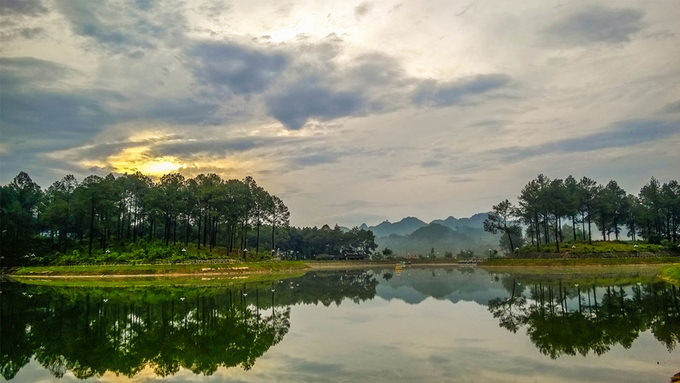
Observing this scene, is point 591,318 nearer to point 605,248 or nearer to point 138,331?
point 138,331

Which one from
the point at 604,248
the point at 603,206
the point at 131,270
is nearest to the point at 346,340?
the point at 131,270

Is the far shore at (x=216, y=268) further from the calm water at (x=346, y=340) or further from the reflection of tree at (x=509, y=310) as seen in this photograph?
the reflection of tree at (x=509, y=310)

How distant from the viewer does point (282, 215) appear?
9219cm

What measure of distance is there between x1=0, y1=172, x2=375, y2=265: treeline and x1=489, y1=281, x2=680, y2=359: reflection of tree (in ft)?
157

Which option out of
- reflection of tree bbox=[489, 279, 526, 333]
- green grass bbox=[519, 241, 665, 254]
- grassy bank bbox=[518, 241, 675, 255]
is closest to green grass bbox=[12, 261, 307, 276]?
reflection of tree bbox=[489, 279, 526, 333]

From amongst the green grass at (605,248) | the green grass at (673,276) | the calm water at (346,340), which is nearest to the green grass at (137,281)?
the calm water at (346,340)

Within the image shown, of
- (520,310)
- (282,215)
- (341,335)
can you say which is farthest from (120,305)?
(282,215)

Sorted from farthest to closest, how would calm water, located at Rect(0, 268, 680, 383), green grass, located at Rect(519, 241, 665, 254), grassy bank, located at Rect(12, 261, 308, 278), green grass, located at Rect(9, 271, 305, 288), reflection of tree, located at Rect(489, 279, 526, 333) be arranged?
green grass, located at Rect(519, 241, 665, 254)
grassy bank, located at Rect(12, 261, 308, 278)
green grass, located at Rect(9, 271, 305, 288)
reflection of tree, located at Rect(489, 279, 526, 333)
calm water, located at Rect(0, 268, 680, 383)

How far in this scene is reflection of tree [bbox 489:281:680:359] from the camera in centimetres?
1588

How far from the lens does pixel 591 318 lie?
21016 millimetres

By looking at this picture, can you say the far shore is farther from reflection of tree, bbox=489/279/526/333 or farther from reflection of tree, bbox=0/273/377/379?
reflection of tree, bbox=489/279/526/333

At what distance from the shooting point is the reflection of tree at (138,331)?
14469 mm

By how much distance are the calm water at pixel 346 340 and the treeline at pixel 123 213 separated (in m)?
38.6

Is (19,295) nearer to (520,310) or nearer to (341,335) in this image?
(341,335)
